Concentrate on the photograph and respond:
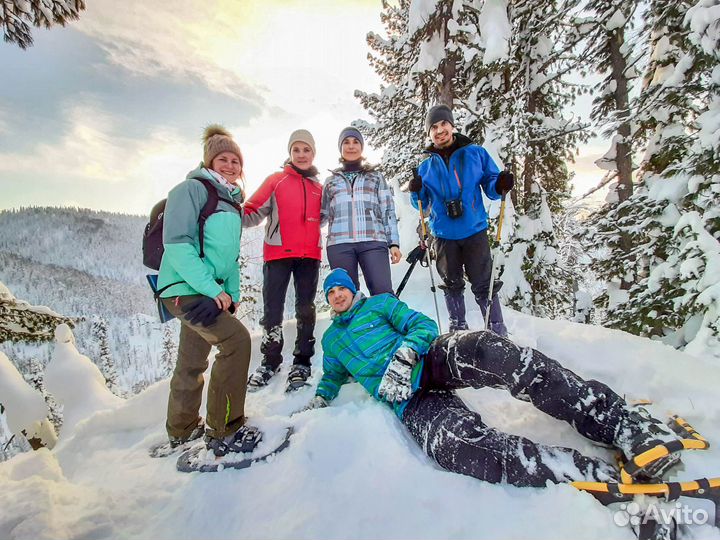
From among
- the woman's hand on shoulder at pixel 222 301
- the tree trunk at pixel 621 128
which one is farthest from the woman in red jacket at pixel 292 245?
the tree trunk at pixel 621 128

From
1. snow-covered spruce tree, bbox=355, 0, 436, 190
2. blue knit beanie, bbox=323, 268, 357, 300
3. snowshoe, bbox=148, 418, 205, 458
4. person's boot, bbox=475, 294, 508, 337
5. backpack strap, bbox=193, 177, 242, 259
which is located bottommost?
snowshoe, bbox=148, 418, 205, 458

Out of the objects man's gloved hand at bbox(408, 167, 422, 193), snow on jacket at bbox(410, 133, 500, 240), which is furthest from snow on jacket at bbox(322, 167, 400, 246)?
snow on jacket at bbox(410, 133, 500, 240)

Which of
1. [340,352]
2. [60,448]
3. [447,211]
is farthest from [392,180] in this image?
[60,448]

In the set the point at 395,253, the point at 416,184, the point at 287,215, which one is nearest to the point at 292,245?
the point at 287,215

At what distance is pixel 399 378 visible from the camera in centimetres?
274

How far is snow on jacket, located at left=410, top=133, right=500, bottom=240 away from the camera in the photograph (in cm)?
454

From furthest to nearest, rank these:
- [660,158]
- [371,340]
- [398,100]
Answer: [398,100] < [660,158] < [371,340]

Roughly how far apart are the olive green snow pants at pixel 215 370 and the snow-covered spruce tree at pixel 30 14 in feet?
11.4

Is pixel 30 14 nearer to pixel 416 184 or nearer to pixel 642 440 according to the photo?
pixel 416 184

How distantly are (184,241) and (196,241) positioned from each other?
0.41 ft

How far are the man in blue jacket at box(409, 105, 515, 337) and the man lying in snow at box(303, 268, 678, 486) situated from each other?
5.59 ft

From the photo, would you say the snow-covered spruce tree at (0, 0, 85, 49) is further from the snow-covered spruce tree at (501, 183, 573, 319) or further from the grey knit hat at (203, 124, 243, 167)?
the snow-covered spruce tree at (501, 183, 573, 319)

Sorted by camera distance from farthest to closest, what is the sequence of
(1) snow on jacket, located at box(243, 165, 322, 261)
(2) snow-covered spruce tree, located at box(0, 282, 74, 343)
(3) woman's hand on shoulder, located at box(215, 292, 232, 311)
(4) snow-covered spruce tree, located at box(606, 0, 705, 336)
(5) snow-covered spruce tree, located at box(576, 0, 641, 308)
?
(5) snow-covered spruce tree, located at box(576, 0, 641, 308)
(4) snow-covered spruce tree, located at box(606, 0, 705, 336)
(2) snow-covered spruce tree, located at box(0, 282, 74, 343)
(1) snow on jacket, located at box(243, 165, 322, 261)
(3) woman's hand on shoulder, located at box(215, 292, 232, 311)

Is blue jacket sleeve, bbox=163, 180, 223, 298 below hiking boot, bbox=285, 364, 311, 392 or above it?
above
